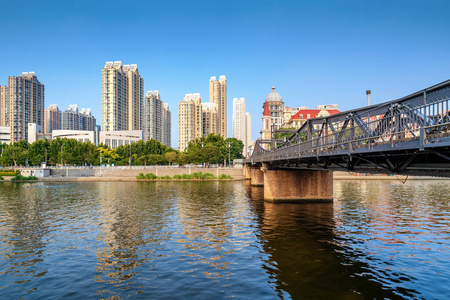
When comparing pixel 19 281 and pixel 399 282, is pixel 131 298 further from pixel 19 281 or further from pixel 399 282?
pixel 399 282

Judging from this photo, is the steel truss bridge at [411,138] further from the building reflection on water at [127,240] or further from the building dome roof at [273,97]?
the building dome roof at [273,97]

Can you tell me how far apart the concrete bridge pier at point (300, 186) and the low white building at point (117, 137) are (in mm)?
141803

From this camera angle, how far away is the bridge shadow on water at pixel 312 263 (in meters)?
13.0

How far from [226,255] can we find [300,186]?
2330cm

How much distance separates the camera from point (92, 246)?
20.4 m

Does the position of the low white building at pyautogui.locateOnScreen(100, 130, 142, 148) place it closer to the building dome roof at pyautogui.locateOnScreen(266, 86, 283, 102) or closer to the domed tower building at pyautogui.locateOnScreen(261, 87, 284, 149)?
the domed tower building at pyautogui.locateOnScreen(261, 87, 284, 149)

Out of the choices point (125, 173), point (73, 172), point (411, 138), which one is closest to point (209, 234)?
point (411, 138)

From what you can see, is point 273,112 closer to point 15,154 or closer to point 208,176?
point 208,176

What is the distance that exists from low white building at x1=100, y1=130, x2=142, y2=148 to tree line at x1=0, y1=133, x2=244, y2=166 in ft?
104

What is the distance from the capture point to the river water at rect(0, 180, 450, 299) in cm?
1342

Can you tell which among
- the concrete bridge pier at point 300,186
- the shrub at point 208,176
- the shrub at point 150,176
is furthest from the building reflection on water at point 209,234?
the shrub at point 150,176

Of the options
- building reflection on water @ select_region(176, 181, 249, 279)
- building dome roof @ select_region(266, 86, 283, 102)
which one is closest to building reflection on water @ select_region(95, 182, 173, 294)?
building reflection on water @ select_region(176, 181, 249, 279)

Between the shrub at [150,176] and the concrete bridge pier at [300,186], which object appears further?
the shrub at [150,176]

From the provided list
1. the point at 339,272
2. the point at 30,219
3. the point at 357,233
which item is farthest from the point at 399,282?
the point at 30,219
